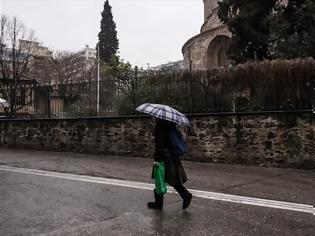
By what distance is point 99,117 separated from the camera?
15.6m

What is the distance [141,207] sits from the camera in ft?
24.9

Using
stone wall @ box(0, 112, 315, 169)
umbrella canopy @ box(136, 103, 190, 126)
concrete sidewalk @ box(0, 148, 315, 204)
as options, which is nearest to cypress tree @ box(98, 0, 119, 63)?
stone wall @ box(0, 112, 315, 169)

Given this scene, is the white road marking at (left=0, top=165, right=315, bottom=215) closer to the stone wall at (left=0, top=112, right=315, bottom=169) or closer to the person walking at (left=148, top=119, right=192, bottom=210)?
the person walking at (left=148, top=119, right=192, bottom=210)

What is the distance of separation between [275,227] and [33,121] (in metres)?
12.8

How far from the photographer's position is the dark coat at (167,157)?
288 inches

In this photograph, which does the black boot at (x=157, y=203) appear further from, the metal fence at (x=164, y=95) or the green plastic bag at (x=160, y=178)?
the metal fence at (x=164, y=95)

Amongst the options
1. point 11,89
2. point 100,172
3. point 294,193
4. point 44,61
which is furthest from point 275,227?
point 44,61

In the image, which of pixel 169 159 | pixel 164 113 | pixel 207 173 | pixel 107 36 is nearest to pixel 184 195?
pixel 169 159

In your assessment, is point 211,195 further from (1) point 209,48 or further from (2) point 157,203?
(1) point 209,48

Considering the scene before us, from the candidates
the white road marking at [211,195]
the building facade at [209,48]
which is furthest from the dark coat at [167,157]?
the building facade at [209,48]

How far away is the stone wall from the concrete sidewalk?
37cm

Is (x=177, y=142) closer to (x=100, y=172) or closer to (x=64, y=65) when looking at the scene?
(x=100, y=172)

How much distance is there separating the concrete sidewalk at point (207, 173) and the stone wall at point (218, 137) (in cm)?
37

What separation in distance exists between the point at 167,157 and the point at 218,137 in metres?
5.95
